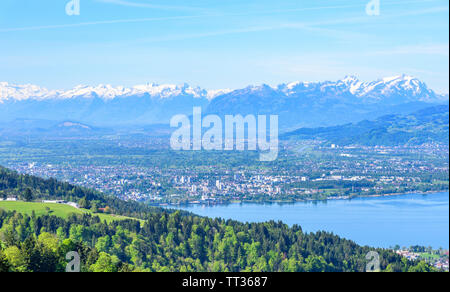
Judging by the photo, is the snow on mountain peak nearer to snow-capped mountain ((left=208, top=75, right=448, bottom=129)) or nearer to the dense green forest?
snow-capped mountain ((left=208, top=75, right=448, bottom=129))

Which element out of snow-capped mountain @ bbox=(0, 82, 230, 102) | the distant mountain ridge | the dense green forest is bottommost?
the dense green forest

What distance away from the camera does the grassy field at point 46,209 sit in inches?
676

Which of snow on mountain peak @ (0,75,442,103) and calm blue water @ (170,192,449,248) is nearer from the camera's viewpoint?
calm blue water @ (170,192,449,248)

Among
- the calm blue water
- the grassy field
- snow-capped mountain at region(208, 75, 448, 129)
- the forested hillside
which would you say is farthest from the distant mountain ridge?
the grassy field

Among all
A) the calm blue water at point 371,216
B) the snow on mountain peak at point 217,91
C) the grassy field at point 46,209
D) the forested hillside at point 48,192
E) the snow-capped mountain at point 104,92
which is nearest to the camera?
the grassy field at point 46,209

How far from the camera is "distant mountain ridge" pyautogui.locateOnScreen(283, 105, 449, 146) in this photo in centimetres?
6650

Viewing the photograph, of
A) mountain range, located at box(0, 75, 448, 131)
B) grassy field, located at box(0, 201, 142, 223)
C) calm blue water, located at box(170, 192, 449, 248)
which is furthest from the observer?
mountain range, located at box(0, 75, 448, 131)

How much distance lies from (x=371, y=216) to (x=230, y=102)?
99584 mm

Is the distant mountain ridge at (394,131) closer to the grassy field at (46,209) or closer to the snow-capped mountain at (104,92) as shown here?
the grassy field at (46,209)

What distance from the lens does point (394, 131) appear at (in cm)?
7188

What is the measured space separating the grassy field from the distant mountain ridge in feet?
171

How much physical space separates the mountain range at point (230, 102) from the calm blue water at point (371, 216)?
61215 millimetres

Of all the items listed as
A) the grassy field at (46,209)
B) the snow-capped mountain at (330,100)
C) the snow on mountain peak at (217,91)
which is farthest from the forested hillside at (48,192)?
the snow on mountain peak at (217,91)

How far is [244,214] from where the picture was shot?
27.2 m
